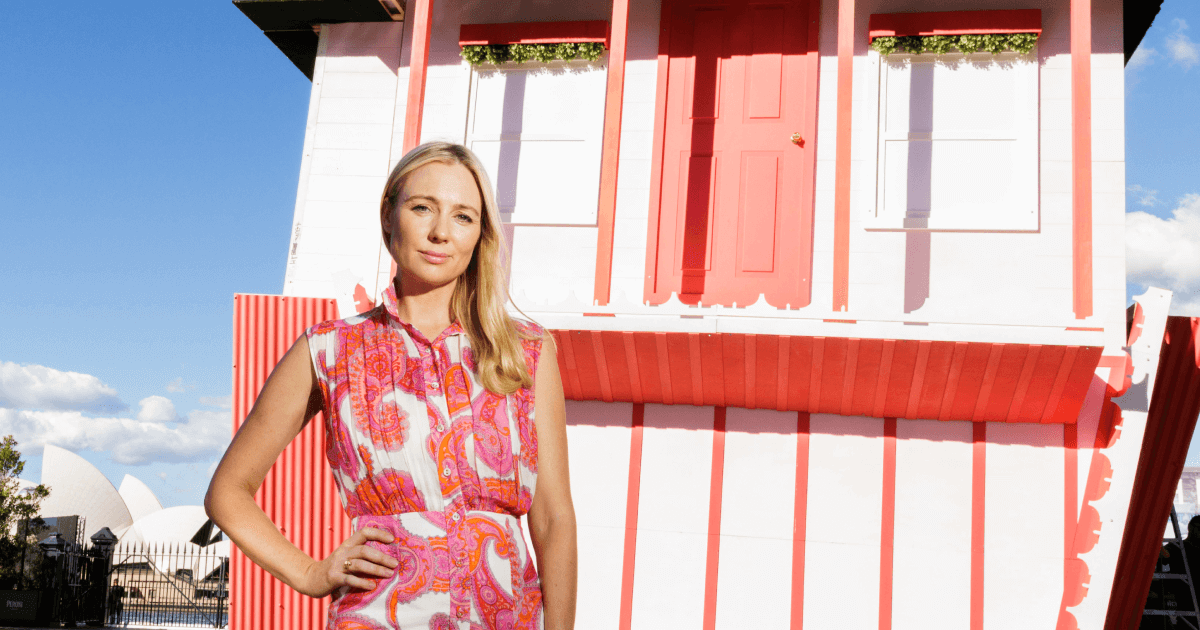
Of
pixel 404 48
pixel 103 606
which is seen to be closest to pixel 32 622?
pixel 103 606

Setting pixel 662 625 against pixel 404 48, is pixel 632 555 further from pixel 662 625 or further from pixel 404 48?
pixel 404 48

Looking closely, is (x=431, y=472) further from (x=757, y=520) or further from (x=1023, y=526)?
(x=1023, y=526)

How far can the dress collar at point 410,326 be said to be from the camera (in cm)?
204

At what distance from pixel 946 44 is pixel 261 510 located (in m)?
7.41

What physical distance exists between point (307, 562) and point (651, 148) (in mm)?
6418

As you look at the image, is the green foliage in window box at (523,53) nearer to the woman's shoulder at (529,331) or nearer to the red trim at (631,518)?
the red trim at (631,518)

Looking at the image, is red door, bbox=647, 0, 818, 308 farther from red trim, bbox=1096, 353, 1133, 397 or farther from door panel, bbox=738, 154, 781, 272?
red trim, bbox=1096, 353, 1133, 397

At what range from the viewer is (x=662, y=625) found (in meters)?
6.41

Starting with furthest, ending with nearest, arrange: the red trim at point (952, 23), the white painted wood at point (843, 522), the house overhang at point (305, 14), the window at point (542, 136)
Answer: the house overhang at point (305, 14)
the window at point (542, 136)
the red trim at point (952, 23)
the white painted wood at point (843, 522)

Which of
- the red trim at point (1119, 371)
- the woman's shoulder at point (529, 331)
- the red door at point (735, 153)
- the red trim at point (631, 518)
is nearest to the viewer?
the woman's shoulder at point (529, 331)

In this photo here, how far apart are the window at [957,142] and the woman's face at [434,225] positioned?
5.85 meters

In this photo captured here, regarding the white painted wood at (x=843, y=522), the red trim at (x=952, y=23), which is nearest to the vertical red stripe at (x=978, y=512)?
the white painted wood at (x=843, y=522)

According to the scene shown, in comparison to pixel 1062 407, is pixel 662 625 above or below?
below

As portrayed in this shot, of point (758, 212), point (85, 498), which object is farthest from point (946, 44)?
point (85, 498)
